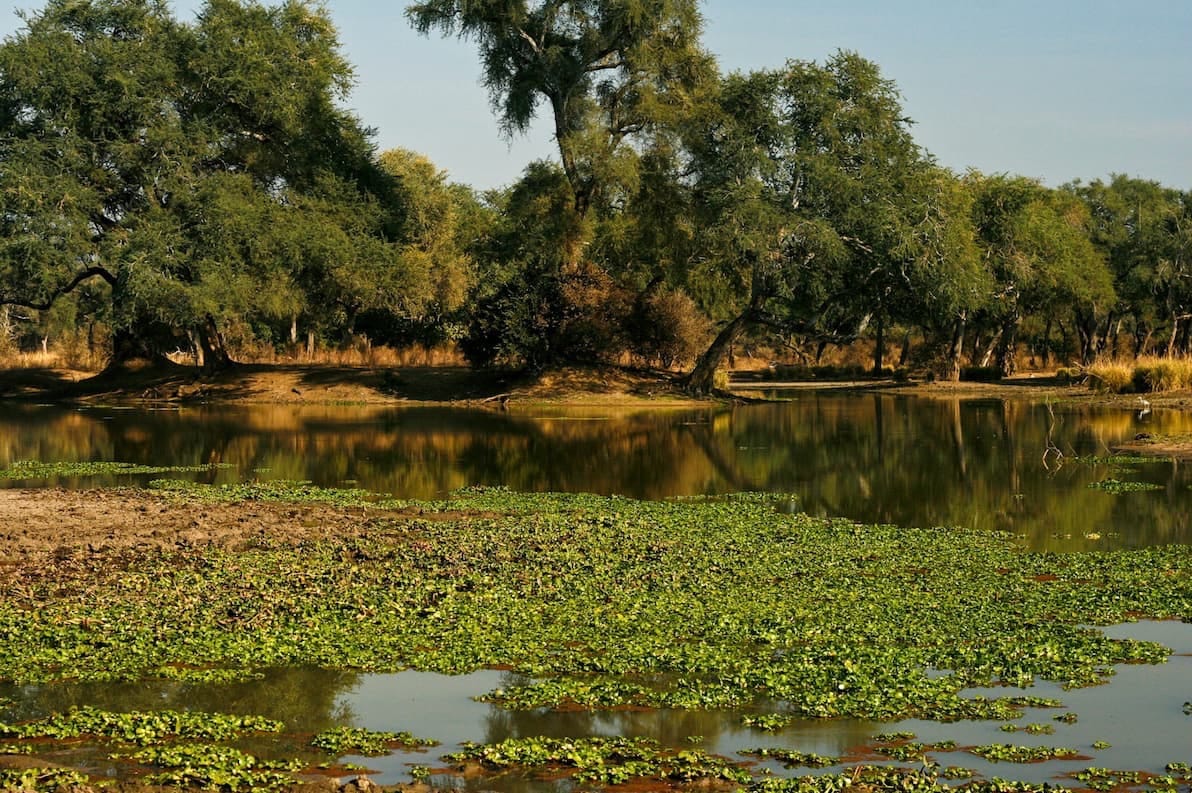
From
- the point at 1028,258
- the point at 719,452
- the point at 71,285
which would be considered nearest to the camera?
the point at 719,452

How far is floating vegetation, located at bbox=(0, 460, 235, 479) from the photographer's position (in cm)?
2416

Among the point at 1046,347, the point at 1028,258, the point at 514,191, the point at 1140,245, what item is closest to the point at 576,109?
the point at 514,191

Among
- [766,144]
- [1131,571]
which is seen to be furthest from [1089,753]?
[766,144]

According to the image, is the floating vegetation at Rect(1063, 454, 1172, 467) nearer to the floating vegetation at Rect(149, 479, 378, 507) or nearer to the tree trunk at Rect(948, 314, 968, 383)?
the floating vegetation at Rect(149, 479, 378, 507)

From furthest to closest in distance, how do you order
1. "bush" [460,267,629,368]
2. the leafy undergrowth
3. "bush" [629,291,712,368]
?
"bush" [629,291,712,368] → "bush" [460,267,629,368] → the leafy undergrowth

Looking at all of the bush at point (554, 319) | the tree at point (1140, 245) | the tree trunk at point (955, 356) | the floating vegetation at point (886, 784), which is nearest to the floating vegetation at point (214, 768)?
the floating vegetation at point (886, 784)

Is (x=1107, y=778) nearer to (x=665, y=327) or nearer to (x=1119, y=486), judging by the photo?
(x=1119, y=486)

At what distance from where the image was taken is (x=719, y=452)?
2905 centimetres

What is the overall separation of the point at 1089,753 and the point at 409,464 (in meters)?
19.8

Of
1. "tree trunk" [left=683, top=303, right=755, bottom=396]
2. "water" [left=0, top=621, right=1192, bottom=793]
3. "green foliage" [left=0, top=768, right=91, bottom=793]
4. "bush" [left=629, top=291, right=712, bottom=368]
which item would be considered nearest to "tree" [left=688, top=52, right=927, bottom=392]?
"tree trunk" [left=683, top=303, right=755, bottom=396]

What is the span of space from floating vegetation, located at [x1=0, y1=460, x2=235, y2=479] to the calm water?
0.82 metres

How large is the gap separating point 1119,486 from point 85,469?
18971 mm

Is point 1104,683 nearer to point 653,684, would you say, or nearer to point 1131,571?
point 653,684

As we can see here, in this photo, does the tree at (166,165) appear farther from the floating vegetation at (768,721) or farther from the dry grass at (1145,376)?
the floating vegetation at (768,721)
